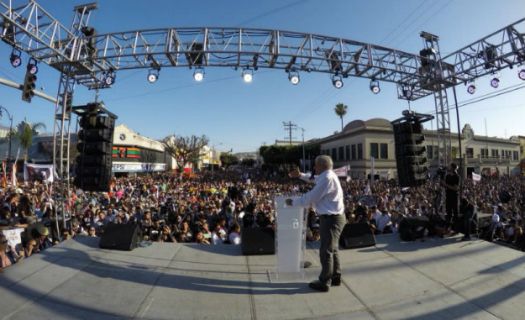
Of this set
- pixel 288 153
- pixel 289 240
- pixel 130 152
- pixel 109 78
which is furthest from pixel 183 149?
pixel 289 240

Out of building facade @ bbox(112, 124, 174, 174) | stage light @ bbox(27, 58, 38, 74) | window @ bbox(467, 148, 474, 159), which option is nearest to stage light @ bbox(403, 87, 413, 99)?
stage light @ bbox(27, 58, 38, 74)

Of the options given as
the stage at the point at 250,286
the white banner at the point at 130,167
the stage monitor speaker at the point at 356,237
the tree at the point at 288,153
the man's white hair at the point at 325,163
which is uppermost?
the tree at the point at 288,153

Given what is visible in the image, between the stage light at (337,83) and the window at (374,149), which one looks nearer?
the stage light at (337,83)

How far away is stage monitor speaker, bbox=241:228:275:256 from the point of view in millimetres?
4734

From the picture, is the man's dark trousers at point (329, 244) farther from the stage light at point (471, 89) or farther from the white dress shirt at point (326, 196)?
the stage light at point (471, 89)

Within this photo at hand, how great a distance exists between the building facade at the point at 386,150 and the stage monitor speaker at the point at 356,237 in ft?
102

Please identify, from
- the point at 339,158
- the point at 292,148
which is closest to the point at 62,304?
the point at 339,158

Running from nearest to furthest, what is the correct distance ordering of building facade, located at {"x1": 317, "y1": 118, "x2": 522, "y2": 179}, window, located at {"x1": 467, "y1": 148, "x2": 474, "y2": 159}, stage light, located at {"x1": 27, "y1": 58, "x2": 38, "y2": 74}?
stage light, located at {"x1": 27, "y1": 58, "x2": 38, "y2": 74}, building facade, located at {"x1": 317, "y1": 118, "x2": 522, "y2": 179}, window, located at {"x1": 467, "y1": 148, "x2": 474, "y2": 159}

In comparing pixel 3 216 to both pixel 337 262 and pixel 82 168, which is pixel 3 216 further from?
pixel 337 262

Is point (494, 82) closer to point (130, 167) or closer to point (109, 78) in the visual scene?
point (109, 78)

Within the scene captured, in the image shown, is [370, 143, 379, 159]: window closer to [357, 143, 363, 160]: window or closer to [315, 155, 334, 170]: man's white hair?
[357, 143, 363, 160]: window

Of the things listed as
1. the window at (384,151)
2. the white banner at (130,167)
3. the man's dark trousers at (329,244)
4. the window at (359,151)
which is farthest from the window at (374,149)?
the man's dark trousers at (329,244)

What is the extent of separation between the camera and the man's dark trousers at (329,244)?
3412 millimetres

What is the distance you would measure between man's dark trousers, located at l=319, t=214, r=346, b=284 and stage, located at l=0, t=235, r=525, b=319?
251mm
